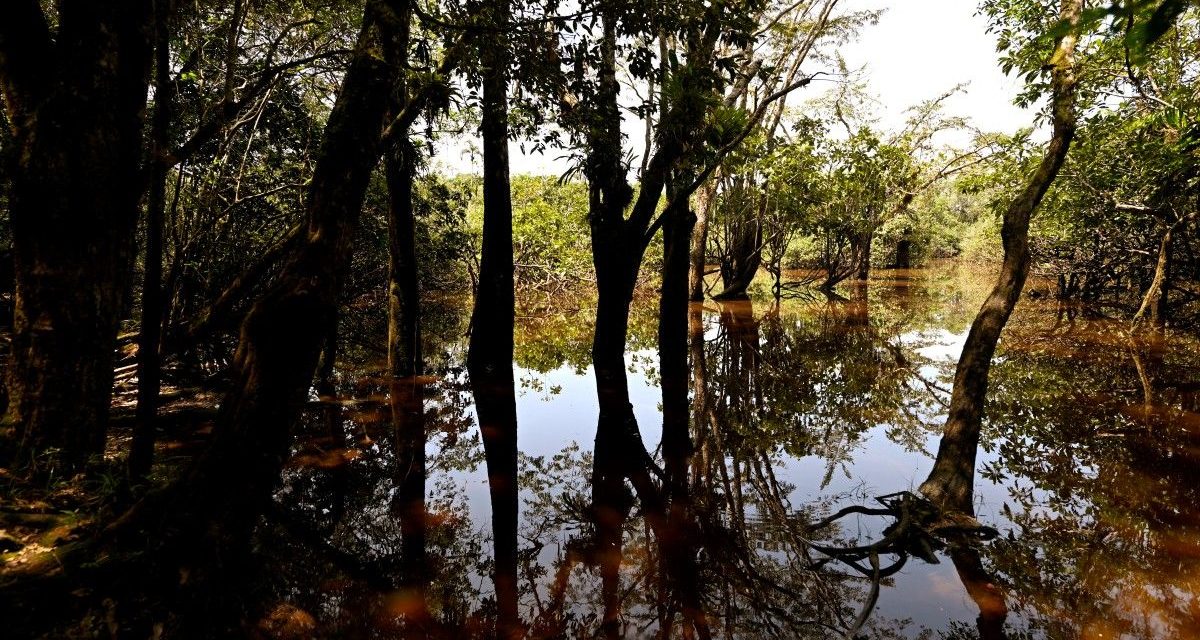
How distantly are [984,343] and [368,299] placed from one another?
1611 cm

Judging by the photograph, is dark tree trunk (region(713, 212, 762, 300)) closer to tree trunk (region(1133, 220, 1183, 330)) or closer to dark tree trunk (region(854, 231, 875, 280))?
dark tree trunk (region(854, 231, 875, 280))

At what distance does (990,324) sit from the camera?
13.7 ft

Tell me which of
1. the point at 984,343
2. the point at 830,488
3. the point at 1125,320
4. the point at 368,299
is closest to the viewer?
the point at 984,343

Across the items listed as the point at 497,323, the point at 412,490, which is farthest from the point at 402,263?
the point at 412,490

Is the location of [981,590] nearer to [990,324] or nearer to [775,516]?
[775,516]

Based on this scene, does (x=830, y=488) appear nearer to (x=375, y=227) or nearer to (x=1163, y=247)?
(x=375, y=227)

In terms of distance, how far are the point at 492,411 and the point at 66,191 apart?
473 cm

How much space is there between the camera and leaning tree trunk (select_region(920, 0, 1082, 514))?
4102mm

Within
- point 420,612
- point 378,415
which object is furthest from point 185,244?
point 420,612

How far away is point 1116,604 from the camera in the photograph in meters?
3.19

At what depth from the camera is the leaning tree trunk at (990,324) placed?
4102mm

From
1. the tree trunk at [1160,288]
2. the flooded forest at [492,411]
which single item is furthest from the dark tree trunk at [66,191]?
the tree trunk at [1160,288]

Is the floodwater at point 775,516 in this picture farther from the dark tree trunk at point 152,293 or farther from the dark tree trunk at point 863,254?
the dark tree trunk at point 863,254

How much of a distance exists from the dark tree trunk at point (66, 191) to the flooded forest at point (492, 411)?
15 millimetres
